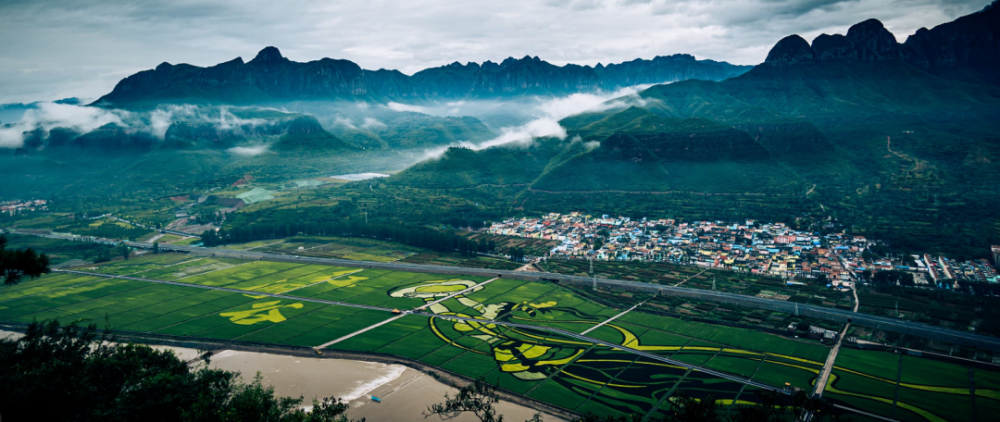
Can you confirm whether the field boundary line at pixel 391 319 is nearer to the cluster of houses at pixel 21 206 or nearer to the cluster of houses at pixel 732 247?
the cluster of houses at pixel 732 247

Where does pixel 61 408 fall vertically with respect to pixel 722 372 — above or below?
above

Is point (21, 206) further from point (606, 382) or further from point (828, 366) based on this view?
point (828, 366)

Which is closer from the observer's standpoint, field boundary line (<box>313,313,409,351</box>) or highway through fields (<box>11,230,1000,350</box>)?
highway through fields (<box>11,230,1000,350</box>)

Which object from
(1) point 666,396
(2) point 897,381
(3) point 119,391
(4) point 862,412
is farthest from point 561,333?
(3) point 119,391

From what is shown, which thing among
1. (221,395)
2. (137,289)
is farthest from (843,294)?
(137,289)

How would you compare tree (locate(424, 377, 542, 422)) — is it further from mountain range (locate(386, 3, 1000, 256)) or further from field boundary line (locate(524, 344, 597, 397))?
mountain range (locate(386, 3, 1000, 256))

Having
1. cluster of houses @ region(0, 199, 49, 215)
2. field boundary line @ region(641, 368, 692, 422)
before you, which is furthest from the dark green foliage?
cluster of houses @ region(0, 199, 49, 215)

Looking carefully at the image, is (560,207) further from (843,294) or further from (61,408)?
(61,408)
